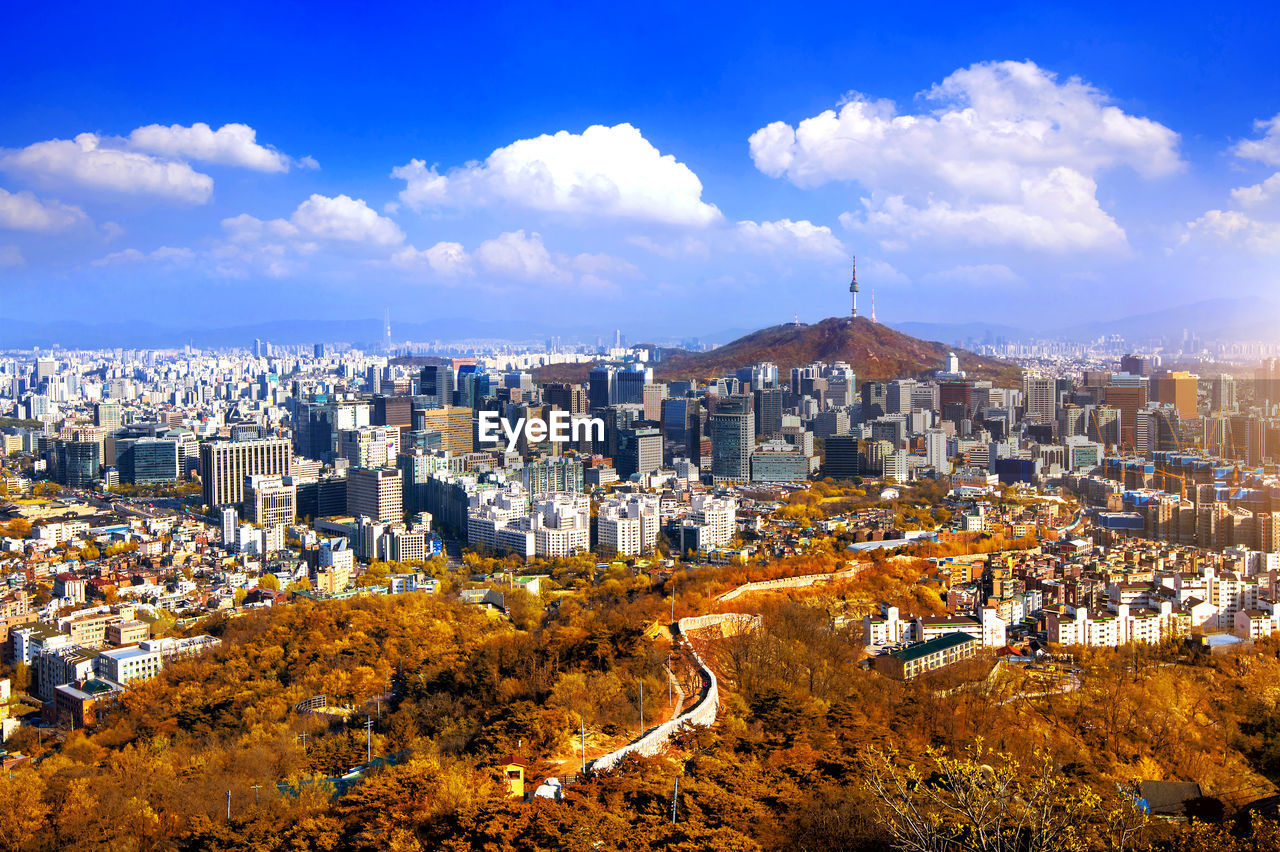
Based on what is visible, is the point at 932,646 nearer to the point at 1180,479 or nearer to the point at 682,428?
the point at 1180,479

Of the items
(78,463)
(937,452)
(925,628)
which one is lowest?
(925,628)

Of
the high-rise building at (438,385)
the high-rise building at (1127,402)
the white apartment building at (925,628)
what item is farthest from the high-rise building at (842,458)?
the white apartment building at (925,628)

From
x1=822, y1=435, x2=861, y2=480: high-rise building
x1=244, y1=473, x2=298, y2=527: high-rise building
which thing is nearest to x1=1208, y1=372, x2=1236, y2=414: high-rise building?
x1=822, y1=435, x2=861, y2=480: high-rise building

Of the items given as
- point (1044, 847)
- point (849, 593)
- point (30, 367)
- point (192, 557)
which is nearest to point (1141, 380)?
point (849, 593)

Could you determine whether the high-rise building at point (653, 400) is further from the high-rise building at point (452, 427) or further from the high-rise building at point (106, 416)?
the high-rise building at point (106, 416)

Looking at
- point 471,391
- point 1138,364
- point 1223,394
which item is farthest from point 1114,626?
point 471,391

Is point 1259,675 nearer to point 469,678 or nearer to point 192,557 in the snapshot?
point 469,678
